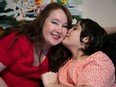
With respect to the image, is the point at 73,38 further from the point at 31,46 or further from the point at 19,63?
the point at 19,63

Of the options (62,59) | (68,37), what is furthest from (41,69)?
(68,37)

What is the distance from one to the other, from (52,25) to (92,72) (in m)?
0.43

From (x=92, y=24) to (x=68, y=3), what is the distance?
649 millimetres

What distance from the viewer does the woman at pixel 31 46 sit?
134 cm

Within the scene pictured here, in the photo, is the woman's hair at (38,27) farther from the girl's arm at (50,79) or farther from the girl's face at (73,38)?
the girl's arm at (50,79)

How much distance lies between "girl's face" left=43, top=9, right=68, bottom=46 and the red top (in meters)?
0.16

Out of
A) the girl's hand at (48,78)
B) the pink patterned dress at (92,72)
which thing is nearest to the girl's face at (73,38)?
the pink patterned dress at (92,72)

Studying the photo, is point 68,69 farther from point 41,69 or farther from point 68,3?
point 68,3

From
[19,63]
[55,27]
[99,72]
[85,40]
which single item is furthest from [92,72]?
[19,63]

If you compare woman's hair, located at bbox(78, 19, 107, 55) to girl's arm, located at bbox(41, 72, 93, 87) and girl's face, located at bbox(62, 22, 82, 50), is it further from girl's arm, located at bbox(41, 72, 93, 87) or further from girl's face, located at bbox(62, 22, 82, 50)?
girl's arm, located at bbox(41, 72, 93, 87)

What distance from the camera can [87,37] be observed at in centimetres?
138

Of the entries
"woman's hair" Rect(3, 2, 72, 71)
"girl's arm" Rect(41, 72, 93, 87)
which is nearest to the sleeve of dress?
"girl's arm" Rect(41, 72, 93, 87)

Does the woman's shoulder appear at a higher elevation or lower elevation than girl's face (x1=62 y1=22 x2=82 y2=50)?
lower

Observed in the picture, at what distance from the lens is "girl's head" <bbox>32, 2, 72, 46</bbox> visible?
1.36 meters
